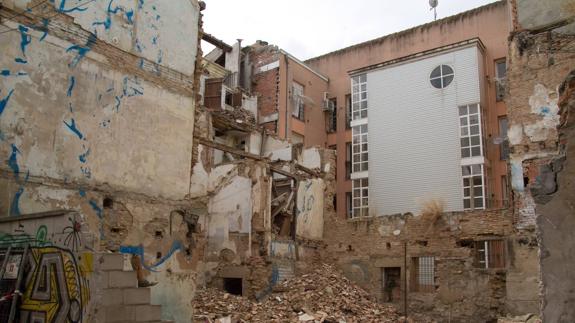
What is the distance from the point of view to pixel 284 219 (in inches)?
803

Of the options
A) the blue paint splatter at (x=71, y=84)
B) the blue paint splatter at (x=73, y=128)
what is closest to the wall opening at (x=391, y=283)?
the blue paint splatter at (x=73, y=128)

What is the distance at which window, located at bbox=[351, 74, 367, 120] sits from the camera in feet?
92.8

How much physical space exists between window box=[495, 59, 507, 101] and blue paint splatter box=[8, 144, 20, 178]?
→ 21645mm

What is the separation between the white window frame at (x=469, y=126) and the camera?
24469 mm

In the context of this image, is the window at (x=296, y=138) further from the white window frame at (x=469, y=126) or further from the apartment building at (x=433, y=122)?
the white window frame at (x=469, y=126)

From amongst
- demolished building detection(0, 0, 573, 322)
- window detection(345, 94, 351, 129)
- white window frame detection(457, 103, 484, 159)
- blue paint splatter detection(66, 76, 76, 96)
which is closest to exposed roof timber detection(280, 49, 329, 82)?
demolished building detection(0, 0, 573, 322)

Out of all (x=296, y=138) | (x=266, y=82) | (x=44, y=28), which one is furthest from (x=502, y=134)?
(x=44, y=28)

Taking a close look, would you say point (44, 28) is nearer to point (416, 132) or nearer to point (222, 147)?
point (222, 147)

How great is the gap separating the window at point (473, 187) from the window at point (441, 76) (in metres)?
4.22

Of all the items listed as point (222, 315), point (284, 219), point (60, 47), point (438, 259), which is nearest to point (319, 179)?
point (284, 219)

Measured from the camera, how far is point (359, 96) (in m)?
28.5

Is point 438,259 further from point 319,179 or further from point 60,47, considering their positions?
point 60,47

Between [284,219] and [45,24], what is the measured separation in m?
12.0

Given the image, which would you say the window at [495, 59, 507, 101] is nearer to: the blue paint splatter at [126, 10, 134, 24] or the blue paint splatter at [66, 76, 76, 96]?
the blue paint splatter at [126, 10, 134, 24]
